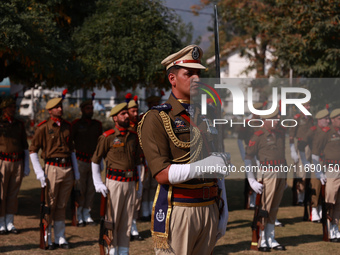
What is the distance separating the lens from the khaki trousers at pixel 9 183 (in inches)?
361

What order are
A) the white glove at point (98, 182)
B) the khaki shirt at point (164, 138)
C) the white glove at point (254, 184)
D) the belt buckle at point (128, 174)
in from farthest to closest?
the white glove at point (254, 184), the belt buckle at point (128, 174), the white glove at point (98, 182), the khaki shirt at point (164, 138)

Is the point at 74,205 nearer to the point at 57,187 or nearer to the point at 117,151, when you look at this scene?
the point at 57,187

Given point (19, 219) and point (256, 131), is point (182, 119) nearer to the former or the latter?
point (256, 131)

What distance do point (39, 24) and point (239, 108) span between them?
502 centimetres

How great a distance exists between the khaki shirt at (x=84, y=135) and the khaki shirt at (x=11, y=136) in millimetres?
1268

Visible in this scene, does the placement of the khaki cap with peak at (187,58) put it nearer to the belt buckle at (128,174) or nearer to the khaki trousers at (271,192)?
the belt buckle at (128,174)

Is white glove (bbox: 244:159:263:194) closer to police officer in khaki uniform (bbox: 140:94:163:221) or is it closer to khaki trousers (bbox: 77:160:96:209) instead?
police officer in khaki uniform (bbox: 140:94:163:221)

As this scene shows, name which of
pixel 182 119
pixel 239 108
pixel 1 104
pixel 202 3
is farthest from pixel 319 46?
pixel 202 3

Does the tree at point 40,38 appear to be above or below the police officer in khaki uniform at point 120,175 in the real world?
above

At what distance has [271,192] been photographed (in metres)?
8.20

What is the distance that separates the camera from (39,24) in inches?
350

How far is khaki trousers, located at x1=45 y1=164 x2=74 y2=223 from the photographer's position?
8227 mm

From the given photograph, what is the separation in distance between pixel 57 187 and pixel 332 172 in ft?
15.7

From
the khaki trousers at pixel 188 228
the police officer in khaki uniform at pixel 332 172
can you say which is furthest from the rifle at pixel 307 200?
the khaki trousers at pixel 188 228
